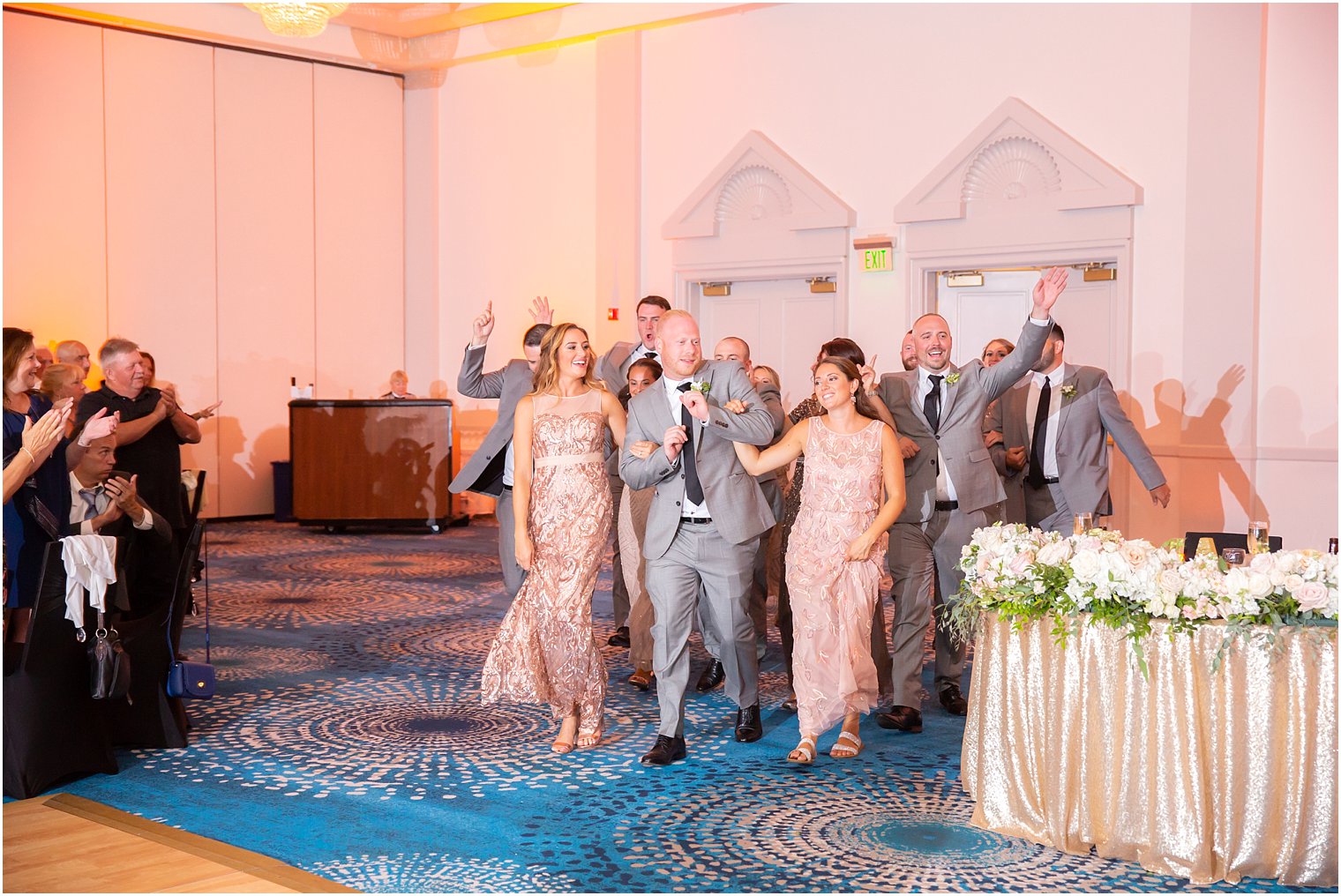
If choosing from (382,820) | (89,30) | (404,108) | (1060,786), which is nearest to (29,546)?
(382,820)

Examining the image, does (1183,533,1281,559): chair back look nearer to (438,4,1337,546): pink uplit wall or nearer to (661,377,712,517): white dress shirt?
(661,377,712,517): white dress shirt

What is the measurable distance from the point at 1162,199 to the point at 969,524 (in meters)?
4.75

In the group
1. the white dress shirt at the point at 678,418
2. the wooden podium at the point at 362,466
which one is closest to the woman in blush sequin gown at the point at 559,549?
the white dress shirt at the point at 678,418

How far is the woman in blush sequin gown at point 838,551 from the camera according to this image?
5184mm

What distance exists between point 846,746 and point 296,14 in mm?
8712

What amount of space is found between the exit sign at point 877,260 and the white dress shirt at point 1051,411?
4077 mm

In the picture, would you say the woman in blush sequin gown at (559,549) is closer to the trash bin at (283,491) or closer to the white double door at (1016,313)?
the white double door at (1016,313)

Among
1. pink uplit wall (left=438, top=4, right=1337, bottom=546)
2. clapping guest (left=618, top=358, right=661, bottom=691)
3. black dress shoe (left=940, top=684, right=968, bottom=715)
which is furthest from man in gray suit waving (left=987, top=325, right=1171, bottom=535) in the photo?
pink uplit wall (left=438, top=4, right=1337, bottom=546)

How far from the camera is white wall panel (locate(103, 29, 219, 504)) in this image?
12789mm

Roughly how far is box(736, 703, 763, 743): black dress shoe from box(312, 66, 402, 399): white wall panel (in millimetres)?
9982

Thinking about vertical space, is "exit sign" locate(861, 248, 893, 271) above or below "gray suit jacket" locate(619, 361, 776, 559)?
above

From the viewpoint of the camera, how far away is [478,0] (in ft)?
43.1

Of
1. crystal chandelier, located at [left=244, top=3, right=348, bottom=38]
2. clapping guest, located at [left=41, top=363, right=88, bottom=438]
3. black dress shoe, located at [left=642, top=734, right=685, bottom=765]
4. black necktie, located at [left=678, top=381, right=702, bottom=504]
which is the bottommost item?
black dress shoe, located at [left=642, top=734, right=685, bottom=765]

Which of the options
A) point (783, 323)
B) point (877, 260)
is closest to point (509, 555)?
point (877, 260)
